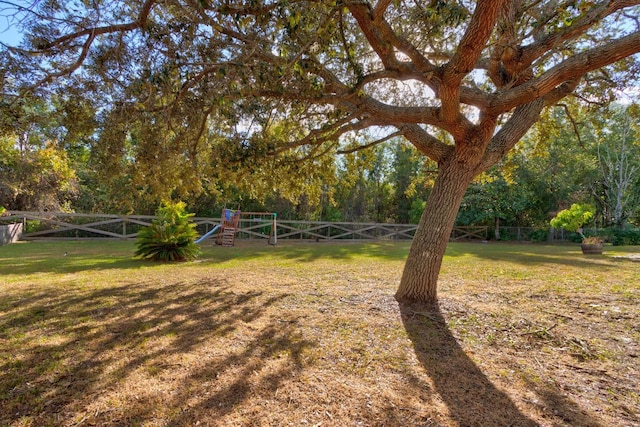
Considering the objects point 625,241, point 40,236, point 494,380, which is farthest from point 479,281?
point 625,241

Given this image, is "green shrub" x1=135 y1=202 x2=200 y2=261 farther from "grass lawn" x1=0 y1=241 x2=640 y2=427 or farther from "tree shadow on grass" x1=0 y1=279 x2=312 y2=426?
"tree shadow on grass" x1=0 y1=279 x2=312 y2=426

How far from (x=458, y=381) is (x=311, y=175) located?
16.2 ft

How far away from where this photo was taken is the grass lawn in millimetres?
1903

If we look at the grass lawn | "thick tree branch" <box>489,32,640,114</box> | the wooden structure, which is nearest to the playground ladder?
the wooden structure

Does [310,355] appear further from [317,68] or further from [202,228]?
[202,228]

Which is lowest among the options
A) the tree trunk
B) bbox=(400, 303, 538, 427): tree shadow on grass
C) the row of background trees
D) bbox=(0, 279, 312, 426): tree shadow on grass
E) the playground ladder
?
bbox=(400, 303, 538, 427): tree shadow on grass

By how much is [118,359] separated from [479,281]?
5.72 meters

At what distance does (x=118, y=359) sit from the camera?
248cm

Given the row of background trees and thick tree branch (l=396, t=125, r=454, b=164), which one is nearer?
thick tree branch (l=396, t=125, r=454, b=164)

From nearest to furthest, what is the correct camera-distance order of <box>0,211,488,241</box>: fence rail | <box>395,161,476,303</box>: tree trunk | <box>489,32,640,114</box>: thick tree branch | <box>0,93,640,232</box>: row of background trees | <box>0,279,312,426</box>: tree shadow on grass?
<box>0,279,312,426</box>: tree shadow on grass
<box>489,32,640,114</box>: thick tree branch
<box>395,161,476,303</box>: tree trunk
<box>0,93,640,232</box>: row of background trees
<box>0,211,488,241</box>: fence rail

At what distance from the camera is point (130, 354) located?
8.45 feet

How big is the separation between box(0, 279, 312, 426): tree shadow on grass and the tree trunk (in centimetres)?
183

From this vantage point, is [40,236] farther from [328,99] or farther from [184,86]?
[328,99]

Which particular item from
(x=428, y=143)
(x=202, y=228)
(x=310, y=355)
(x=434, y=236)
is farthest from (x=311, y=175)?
(x=202, y=228)
